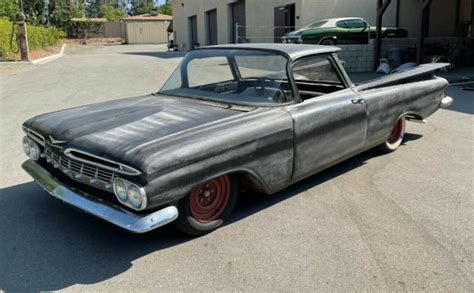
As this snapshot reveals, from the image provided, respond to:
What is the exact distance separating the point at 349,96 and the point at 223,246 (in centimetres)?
217

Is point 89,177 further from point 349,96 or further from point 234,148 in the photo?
point 349,96

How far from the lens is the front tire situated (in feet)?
11.3

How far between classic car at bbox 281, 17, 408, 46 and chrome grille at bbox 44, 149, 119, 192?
48.1ft

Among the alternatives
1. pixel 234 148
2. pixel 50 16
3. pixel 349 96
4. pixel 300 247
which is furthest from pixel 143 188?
pixel 50 16

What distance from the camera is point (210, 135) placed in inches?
135

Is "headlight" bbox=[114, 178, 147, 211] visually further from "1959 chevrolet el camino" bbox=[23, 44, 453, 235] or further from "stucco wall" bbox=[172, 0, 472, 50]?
"stucco wall" bbox=[172, 0, 472, 50]

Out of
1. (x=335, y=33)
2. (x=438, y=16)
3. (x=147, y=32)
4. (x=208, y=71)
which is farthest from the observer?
(x=147, y=32)

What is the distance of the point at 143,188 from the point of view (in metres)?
3.00

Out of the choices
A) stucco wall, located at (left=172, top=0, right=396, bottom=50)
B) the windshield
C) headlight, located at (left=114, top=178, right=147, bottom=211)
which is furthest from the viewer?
stucco wall, located at (left=172, top=0, right=396, bottom=50)

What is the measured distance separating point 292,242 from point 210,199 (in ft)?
2.41

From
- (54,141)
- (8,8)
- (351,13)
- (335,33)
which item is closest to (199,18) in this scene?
(351,13)

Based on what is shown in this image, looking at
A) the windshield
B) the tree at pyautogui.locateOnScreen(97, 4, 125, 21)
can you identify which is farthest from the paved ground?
the tree at pyautogui.locateOnScreen(97, 4, 125, 21)

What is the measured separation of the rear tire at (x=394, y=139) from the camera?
18.8 ft

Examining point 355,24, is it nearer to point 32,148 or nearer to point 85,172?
point 32,148
